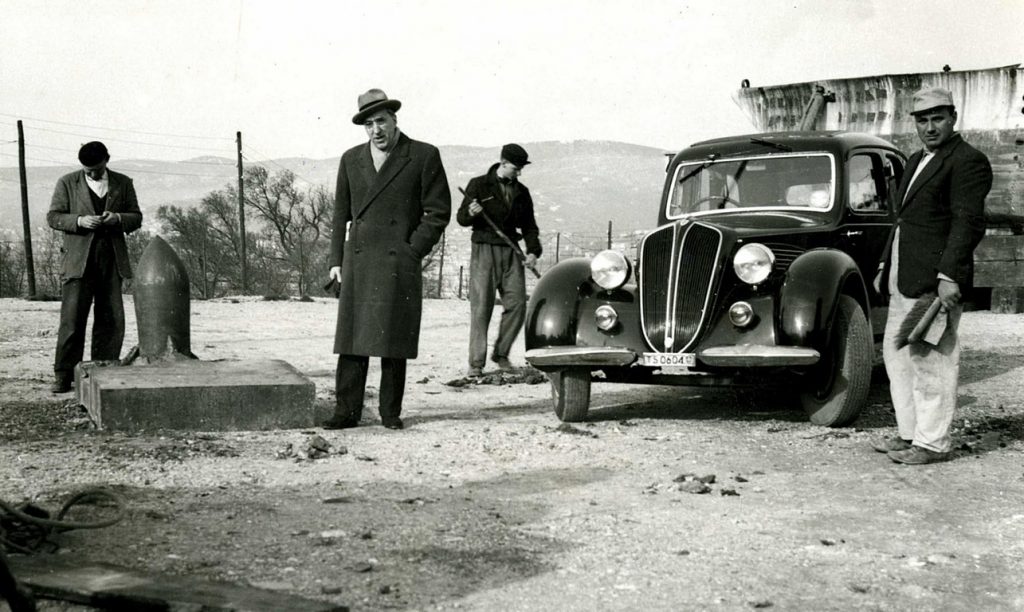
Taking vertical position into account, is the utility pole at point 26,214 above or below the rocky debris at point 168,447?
above

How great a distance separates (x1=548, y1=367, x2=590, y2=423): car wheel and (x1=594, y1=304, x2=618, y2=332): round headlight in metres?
0.31

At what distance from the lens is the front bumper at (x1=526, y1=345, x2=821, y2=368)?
22.2 feet

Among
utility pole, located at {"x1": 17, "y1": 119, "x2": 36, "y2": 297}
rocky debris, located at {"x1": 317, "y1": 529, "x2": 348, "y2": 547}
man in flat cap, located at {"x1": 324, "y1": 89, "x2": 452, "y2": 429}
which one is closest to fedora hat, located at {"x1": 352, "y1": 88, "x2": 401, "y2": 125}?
man in flat cap, located at {"x1": 324, "y1": 89, "x2": 452, "y2": 429}

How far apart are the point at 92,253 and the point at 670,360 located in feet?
14.9

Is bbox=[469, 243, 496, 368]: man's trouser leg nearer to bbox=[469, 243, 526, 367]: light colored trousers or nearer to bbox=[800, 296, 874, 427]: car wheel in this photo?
bbox=[469, 243, 526, 367]: light colored trousers

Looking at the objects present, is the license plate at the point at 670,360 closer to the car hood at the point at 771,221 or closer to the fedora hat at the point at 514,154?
the car hood at the point at 771,221

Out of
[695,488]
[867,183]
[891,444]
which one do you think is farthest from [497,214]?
[695,488]

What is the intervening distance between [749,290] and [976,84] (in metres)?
19.7

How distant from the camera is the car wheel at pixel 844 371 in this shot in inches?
282

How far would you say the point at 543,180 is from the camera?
122 meters

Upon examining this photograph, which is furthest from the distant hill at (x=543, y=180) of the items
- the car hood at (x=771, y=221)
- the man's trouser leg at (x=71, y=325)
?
the man's trouser leg at (x=71, y=325)

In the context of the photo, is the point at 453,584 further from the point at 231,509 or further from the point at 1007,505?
the point at 1007,505

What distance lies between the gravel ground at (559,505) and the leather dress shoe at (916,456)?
0.08m

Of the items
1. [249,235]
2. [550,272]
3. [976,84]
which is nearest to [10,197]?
[249,235]
